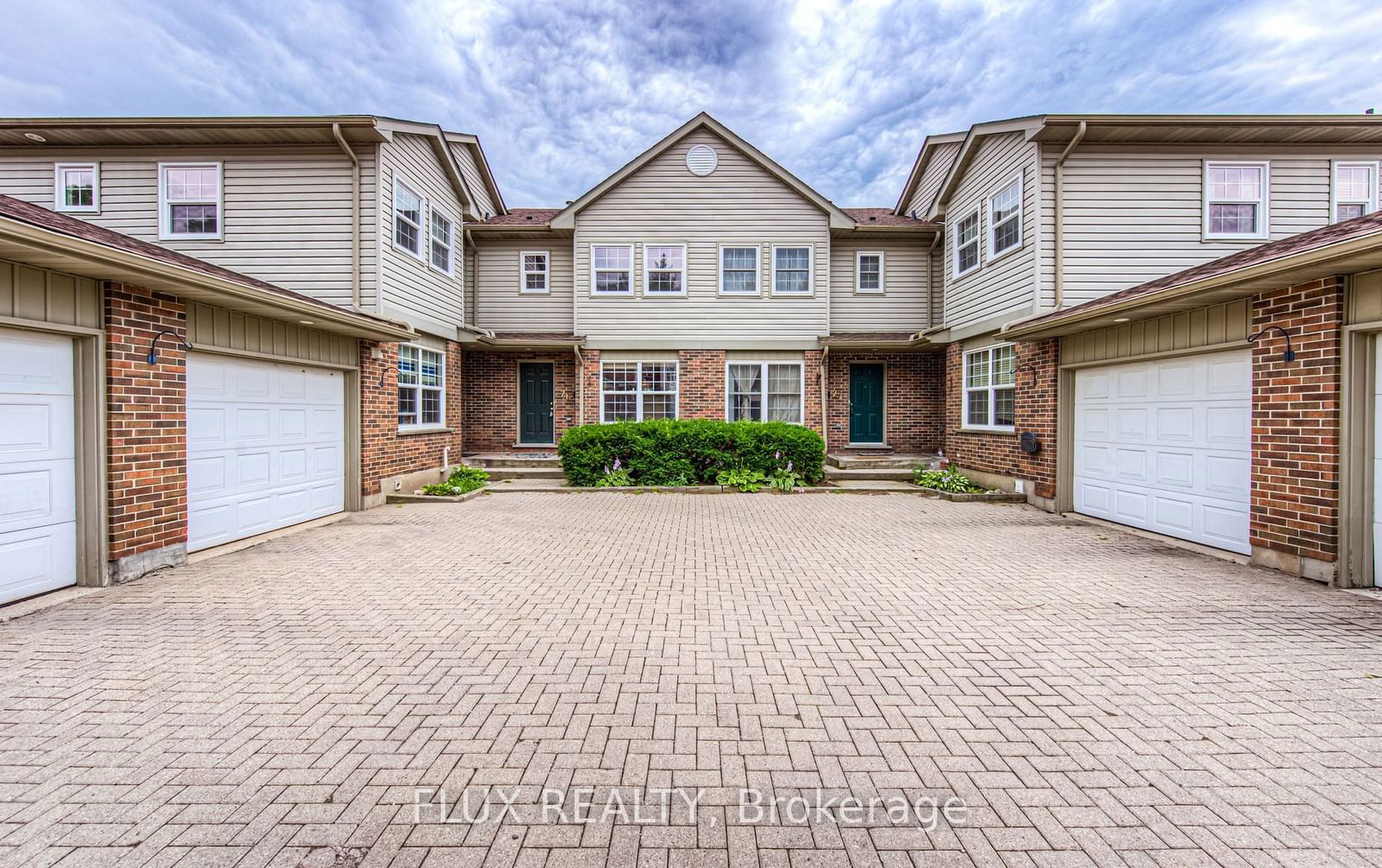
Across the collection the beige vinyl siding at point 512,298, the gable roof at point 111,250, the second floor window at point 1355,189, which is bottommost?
the gable roof at point 111,250

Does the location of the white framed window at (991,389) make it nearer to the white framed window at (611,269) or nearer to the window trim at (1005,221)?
the window trim at (1005,221)

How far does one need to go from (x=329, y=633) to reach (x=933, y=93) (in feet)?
118

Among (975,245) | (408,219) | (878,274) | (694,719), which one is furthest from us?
(878,274)

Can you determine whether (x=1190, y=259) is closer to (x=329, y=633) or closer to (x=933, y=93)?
(x=329, y=633)

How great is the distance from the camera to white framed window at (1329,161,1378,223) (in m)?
10.2

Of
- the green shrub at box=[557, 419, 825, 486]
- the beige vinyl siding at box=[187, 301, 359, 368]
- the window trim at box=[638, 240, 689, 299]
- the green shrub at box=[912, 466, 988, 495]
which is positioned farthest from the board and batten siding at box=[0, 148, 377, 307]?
the green shrub at box=[912, 466, 988, 495]

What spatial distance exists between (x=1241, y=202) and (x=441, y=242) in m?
16.0

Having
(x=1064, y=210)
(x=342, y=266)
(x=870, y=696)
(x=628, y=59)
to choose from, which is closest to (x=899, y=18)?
(x=1064, y=210)

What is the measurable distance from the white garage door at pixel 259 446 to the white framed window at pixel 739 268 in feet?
28.8

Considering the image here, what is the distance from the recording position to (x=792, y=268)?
555 inches

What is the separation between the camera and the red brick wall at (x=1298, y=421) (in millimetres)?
5352

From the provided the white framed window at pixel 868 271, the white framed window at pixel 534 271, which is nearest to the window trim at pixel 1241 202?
the white framed window at pixel 868 271

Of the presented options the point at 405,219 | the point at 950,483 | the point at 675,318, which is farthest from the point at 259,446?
the point at 950,483

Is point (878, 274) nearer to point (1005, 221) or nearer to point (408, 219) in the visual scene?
point (1005, 221)
